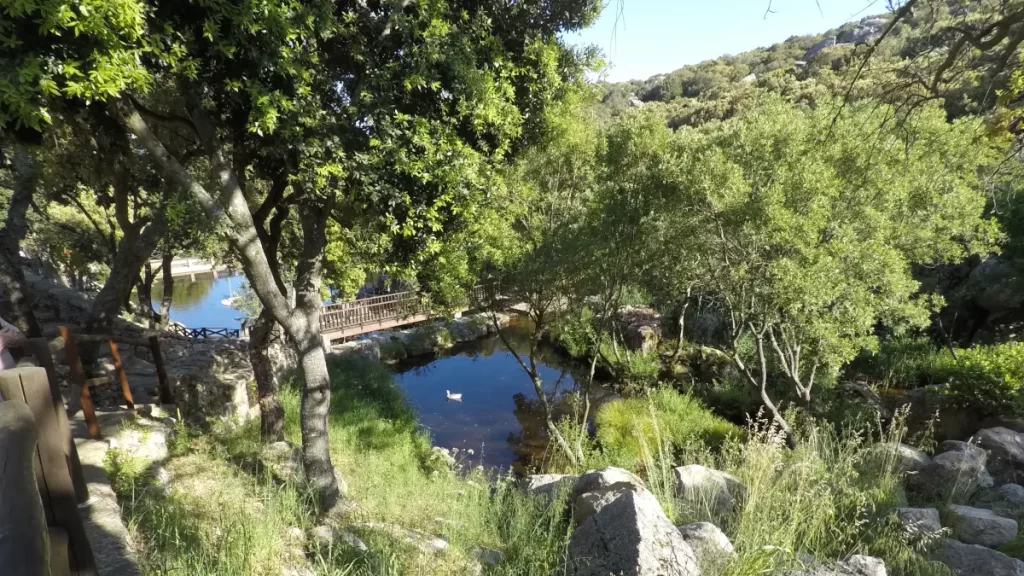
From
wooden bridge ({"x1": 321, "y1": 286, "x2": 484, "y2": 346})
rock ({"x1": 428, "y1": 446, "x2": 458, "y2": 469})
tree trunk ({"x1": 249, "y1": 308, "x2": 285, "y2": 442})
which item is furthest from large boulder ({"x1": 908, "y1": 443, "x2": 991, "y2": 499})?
wooden bridge ({"x1": 321, "y1": 286, "x2": 484, "y2": 346})

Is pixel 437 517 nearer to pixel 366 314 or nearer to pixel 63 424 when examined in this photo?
pixel 63 424

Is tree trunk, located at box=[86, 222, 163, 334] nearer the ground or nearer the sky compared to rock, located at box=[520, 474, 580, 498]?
nearer the sky

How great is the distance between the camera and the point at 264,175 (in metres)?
4.93

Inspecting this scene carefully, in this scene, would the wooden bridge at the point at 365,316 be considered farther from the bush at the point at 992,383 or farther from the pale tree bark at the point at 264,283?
the bush at the point at 992,383

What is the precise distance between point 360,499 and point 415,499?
0.56m

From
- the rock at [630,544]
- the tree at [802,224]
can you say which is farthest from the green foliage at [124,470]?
the tree at [802,224]

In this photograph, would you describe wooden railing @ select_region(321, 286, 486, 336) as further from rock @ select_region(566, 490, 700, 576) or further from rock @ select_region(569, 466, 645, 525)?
rock @ select_region(566, 490, 700, 576)

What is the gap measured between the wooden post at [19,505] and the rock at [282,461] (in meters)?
3.55

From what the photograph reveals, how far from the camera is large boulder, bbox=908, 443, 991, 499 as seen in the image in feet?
17.2

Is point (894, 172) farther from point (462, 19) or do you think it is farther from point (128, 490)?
point (128, 490)

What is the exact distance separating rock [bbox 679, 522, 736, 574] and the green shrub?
4.55 metres

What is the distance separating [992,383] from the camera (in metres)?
7.65

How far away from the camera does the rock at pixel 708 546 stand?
2809 millimetres

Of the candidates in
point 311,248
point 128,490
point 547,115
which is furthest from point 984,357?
point 128,490
